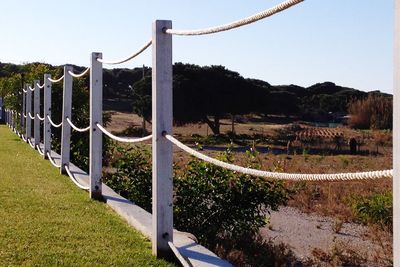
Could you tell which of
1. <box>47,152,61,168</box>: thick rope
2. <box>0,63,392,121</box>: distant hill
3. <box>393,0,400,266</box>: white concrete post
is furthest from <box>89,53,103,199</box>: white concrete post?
<box>0,63,392,121</box>: distant hill

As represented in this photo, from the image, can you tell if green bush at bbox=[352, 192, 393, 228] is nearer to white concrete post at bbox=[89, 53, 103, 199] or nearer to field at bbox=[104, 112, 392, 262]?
field at bbox=[104, 112, 392, 262]

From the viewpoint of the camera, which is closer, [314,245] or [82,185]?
[82,185]

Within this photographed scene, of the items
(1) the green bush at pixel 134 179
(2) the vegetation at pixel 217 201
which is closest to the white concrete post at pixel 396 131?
(2) the vegetation at pixel 217 201

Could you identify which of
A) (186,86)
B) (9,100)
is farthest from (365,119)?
(9,100)

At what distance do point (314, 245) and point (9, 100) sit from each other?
11584mm

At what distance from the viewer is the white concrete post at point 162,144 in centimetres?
373

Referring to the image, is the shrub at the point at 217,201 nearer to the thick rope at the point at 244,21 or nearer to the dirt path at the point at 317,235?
the dirt path at the point at 317,235

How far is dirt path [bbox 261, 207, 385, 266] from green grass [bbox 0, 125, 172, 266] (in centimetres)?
337

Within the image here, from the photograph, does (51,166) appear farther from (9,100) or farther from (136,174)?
(9,100)

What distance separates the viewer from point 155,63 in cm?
382

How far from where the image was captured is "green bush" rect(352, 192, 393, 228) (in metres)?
9.38

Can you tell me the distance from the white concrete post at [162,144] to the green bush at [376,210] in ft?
20.4

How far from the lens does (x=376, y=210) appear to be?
9.78 meters

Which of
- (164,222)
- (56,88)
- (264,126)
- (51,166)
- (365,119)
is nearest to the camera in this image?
(164,222)
